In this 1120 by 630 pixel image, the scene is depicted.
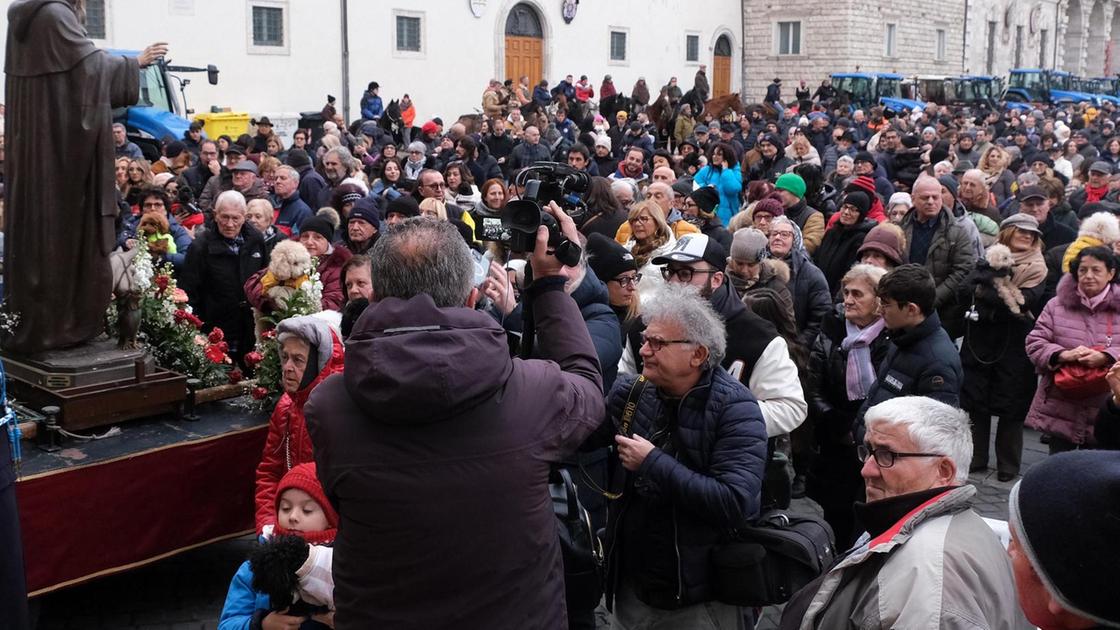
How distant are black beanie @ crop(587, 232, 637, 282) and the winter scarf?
3.68 ft

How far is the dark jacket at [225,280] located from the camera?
7.42 meters

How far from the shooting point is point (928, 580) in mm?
2482

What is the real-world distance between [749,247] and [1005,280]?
6.30 ft

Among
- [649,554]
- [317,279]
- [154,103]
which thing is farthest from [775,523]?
[154,103]

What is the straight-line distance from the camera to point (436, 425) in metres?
2.49

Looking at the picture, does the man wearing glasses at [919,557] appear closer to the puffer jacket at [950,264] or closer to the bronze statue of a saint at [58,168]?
the bronze statue of a saint at [58,168]

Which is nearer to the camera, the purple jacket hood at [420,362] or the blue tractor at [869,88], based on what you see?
the purple jacket hood at [420,362]

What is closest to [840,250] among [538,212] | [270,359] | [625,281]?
[625,281]

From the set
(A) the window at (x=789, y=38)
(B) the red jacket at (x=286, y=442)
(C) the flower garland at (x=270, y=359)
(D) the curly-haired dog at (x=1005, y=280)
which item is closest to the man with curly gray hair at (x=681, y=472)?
(B) the red jacket at (x=286, y=442)

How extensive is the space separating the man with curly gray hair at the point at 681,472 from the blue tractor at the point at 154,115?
1507cm

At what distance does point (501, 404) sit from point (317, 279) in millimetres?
3972

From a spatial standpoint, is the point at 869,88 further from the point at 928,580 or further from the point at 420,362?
the point at 420,362

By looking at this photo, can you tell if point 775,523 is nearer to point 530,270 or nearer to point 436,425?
point 530,270

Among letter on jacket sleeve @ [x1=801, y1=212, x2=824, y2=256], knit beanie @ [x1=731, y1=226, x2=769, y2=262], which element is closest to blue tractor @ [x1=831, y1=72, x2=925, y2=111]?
letter on jacket sleeve @ [x1=801, y1=212, x2=824, y2=256]
